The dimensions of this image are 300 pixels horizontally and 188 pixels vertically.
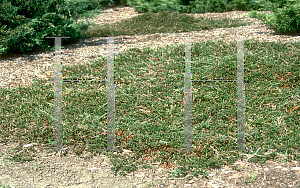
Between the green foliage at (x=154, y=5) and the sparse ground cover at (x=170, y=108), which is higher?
the green foliage at (x=154, y=5)

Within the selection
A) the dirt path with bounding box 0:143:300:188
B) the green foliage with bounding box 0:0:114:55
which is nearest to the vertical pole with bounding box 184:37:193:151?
the dirt path with bounding box 0:143:300:188

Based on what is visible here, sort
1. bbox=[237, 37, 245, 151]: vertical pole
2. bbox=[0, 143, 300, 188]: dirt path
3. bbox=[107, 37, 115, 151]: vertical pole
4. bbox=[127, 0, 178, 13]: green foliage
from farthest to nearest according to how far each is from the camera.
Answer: bbox=[127, 0, 178, 13]: green foliage
bbox=[107, 37, 115, 151]: vertical pole
bbox=[237, 37, 245, 151]: vertical pole
bbox=[0, 143, 300, 188]: dirt path

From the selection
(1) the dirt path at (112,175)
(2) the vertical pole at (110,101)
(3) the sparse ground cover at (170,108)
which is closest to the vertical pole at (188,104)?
(3) the sparse ground cover at (170,108)

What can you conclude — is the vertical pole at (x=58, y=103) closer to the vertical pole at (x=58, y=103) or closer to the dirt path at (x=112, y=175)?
the vertical pole at (x=58, y=103)

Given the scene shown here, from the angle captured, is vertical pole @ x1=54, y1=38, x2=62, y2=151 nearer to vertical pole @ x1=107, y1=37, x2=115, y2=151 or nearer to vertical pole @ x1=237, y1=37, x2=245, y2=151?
vertical pole @ x1=107, y1=37, x2=115, y2=151

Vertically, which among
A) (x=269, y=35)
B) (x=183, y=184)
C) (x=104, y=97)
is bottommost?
(x=183, y=184)

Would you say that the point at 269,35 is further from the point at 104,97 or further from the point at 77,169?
the point at 77,169

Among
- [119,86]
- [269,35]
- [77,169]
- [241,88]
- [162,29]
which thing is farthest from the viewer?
[162,29]

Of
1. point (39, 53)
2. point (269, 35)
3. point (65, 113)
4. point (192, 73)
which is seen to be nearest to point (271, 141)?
point (192, 73)

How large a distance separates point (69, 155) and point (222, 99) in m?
2.11

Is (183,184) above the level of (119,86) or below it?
below

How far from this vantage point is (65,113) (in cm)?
406

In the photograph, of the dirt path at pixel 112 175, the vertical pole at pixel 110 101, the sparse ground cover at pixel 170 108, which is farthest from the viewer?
the vertical pole at pixel 110 101

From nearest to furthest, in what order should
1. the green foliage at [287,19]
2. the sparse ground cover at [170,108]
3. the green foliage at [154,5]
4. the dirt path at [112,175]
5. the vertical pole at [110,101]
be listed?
the dirt path at [112,175]
the sparse ground cover at [170,108]
the vertical pole at [110,101]
the green foliage at [287,19]
the green foliage at [154,5]
